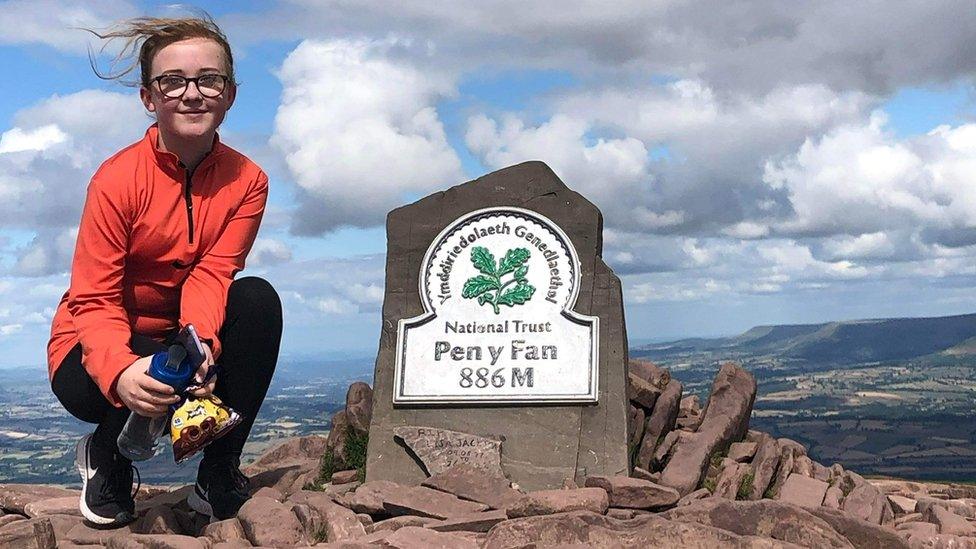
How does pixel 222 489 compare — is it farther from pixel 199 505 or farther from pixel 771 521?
pixel 771 521

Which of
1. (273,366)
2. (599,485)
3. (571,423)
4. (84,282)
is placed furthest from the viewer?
(571,423)

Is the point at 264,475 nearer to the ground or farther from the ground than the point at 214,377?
nearer to the ground

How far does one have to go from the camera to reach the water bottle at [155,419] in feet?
18.8

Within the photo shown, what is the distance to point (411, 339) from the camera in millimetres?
8906

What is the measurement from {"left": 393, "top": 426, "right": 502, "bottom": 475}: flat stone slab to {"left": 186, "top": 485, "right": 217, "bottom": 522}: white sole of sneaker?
1796 mm

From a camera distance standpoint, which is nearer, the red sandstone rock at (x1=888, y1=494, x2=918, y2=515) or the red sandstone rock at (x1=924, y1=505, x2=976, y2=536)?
the red sandstone rock at (x1=924, y1=505, x2=976, y2=536)

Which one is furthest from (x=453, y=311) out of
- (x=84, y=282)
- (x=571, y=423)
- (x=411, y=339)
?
(x=84, y=282)

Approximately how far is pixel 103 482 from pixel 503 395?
324 centimetres

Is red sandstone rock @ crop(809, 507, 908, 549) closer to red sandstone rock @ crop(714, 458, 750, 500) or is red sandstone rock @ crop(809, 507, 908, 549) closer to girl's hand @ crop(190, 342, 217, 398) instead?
red sandstone rock @ crop(714, 458, 750, 500)

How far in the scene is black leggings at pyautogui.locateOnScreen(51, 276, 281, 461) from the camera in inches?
259

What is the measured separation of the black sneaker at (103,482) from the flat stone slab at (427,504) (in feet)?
6.14

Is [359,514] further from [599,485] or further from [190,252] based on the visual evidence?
[190,252]

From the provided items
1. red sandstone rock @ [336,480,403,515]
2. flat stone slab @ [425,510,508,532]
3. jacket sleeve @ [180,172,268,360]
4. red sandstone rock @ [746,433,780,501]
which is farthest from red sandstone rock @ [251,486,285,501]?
red sandstone rock @ [746,433,780,501]

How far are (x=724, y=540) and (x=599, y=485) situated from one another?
1548 millimetres
